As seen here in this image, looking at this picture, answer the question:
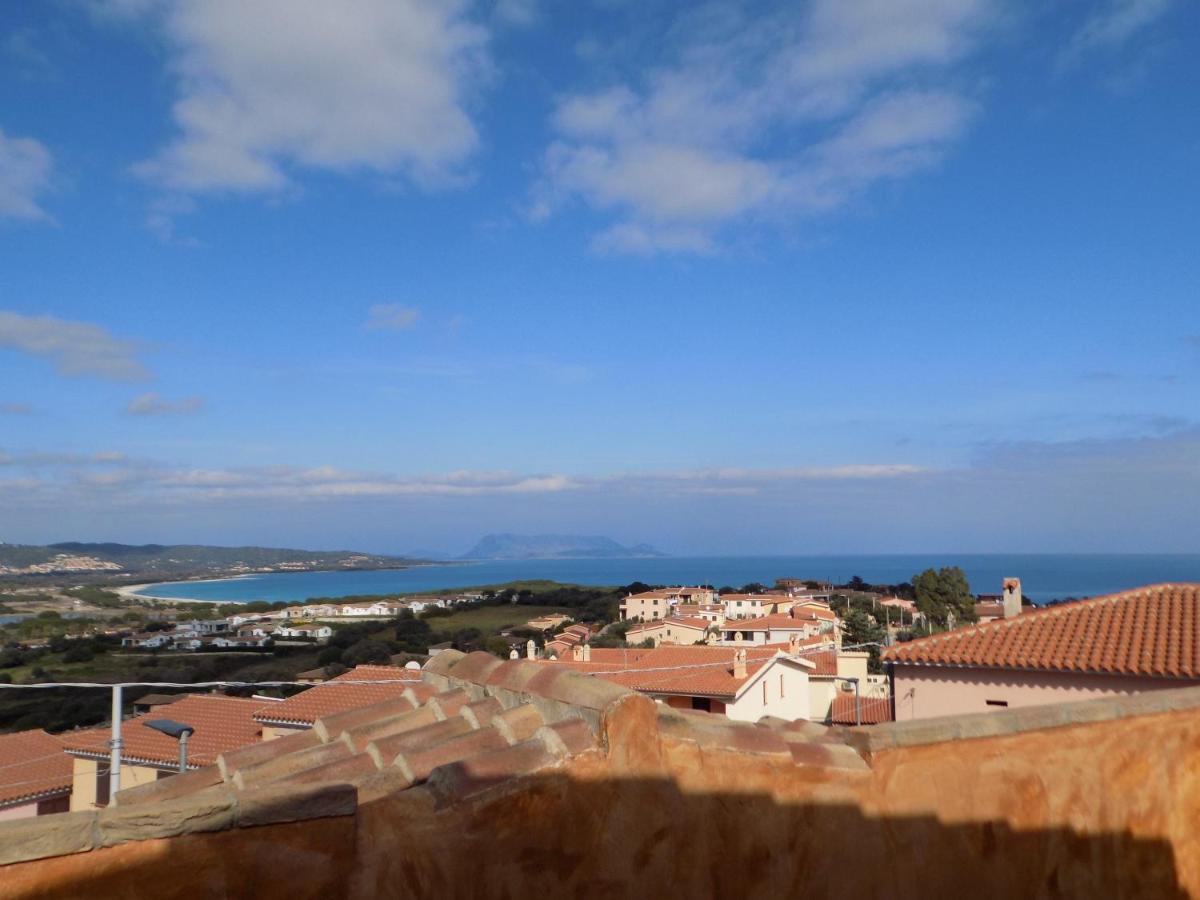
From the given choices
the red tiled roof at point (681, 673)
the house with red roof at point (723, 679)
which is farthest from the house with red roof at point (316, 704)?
the house with red roof at point (723, 679)

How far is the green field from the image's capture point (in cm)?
6825

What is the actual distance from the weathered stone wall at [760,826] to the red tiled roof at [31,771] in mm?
16178

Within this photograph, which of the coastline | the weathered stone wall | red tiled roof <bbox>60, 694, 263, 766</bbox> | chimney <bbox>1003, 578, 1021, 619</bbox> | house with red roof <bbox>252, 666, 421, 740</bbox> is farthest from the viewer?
the coastline

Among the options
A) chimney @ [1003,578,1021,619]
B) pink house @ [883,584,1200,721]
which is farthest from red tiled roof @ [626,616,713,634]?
pink house @ [883,584,1200,721]

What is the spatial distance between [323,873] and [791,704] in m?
26.6

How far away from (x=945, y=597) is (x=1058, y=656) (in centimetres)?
5022

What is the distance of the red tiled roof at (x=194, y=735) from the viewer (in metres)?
16.2

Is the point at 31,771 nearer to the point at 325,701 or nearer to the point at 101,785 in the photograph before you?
the point at 101,785

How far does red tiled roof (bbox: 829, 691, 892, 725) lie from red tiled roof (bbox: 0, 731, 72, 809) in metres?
18.8

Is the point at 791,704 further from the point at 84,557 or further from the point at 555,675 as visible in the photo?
the point at 84,557

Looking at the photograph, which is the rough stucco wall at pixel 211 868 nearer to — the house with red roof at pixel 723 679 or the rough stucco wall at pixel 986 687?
the rough stucco wall at pixel 986 687

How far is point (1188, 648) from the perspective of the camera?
500 inches

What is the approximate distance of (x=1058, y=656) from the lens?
1348 centimetres

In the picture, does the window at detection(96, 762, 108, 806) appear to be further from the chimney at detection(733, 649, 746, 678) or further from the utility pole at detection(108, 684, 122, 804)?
the chimney at detection(733, 649, 746, 678)
